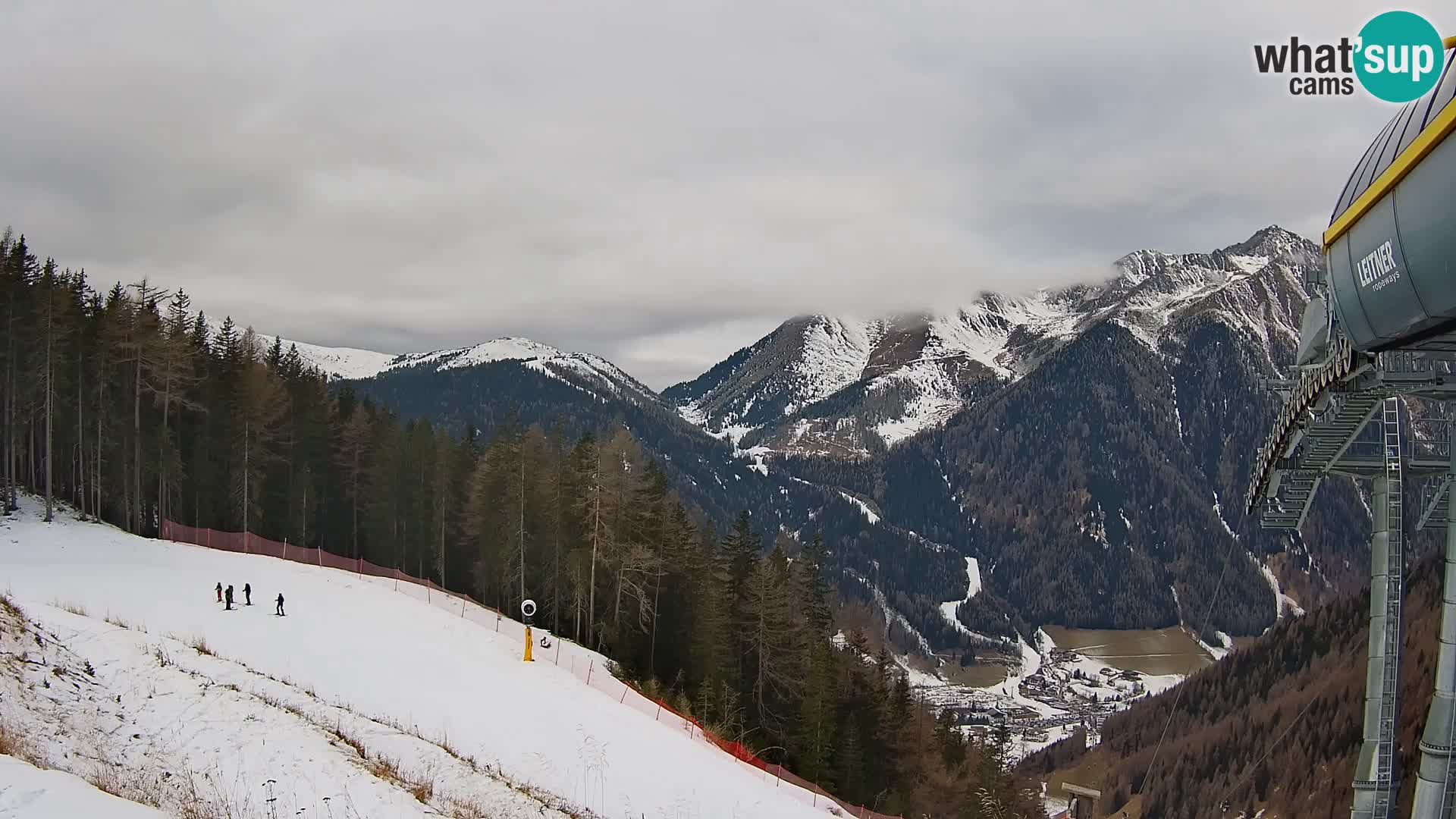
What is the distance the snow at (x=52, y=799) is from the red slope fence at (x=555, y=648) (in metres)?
19.5

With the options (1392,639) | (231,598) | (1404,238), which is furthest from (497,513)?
(1404,238)

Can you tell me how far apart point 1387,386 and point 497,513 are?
138 feet

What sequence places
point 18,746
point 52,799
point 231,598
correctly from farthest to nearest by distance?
point 231,598, point 18,746, point 52,799

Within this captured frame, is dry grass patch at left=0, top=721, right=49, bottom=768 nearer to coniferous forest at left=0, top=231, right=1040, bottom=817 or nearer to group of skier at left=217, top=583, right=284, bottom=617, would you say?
group of skier at left=217, top=583, right=284, bottom=617

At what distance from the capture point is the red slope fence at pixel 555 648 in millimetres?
29688

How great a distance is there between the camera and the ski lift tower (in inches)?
343

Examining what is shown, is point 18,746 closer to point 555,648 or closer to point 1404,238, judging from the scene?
point 1404,238

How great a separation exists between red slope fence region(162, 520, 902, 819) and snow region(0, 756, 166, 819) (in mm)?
19517

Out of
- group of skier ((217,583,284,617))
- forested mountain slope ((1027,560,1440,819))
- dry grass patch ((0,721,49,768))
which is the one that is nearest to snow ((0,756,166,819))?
dry grass patch ((0,721,49,768))

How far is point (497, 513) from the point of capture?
4962cm

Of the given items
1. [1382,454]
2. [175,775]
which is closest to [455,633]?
[175,775]

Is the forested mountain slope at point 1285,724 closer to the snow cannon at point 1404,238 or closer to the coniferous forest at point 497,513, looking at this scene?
the coniferous forest at point 497,513

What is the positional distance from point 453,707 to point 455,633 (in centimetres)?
943

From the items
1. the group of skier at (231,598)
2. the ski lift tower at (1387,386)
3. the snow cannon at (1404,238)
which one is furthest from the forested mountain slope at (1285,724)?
the group of skier at (231,598)
